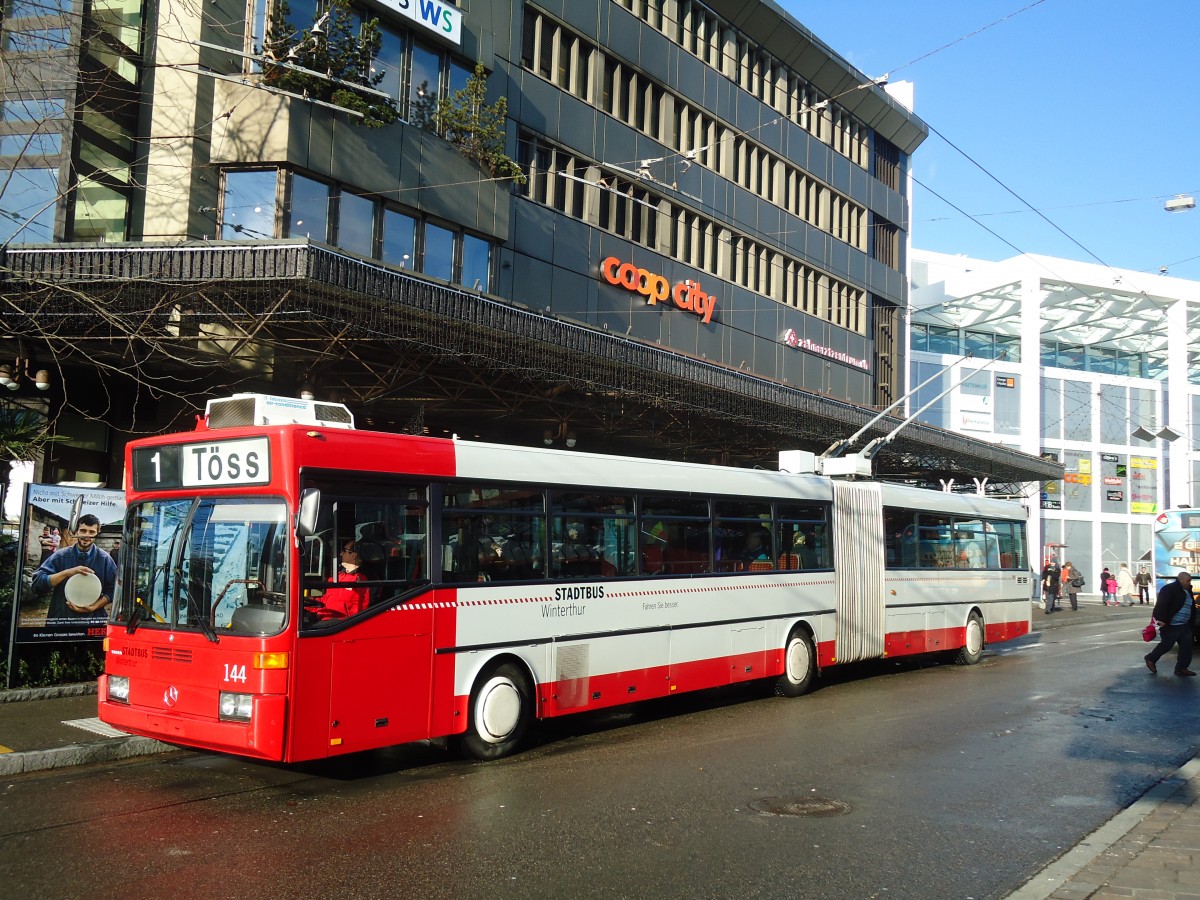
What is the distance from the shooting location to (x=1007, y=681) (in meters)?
16.3

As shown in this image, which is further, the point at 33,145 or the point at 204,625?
the point at 33,145

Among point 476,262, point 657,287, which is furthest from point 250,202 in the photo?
Result: point 657,287

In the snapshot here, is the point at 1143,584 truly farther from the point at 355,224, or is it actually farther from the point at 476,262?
the point at 355,224

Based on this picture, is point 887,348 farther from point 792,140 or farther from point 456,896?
point 456,896

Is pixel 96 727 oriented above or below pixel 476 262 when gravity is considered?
below

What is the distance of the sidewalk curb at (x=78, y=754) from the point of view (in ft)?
29.3

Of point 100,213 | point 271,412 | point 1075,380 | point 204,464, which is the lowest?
point 204,464

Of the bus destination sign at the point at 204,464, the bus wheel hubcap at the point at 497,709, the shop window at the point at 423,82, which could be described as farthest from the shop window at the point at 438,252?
the bus wheel hubcap at the point at 497,709

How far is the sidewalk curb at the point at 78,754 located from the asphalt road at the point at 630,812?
0.53 ft

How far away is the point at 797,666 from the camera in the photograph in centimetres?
1455

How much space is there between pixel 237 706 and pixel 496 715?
2.57 m

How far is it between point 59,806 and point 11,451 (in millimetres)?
6371

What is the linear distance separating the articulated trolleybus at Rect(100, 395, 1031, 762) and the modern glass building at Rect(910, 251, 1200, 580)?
46.8 metres

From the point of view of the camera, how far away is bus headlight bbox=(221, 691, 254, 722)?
26.4 feet
